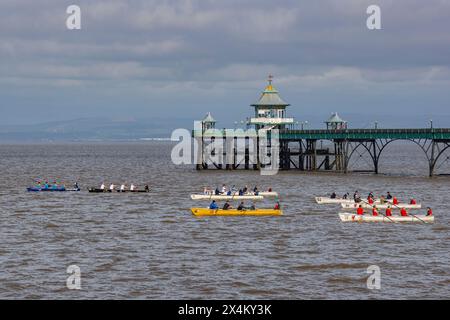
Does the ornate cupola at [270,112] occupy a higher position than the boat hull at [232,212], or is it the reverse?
the ornate cupola at [270,112]

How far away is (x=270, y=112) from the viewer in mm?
131500

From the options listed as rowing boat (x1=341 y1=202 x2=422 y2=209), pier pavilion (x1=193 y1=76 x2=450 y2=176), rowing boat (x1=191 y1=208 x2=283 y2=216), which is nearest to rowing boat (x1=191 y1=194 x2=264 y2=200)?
rowing boat (x1=341 y1=202 x2=422 y2=209)

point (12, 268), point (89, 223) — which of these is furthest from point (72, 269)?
point (89, 223)

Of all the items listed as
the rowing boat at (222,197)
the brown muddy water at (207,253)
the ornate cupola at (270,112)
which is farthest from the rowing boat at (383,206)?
the ornate cupola at (270,112)

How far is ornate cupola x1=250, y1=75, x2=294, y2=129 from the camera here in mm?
129750

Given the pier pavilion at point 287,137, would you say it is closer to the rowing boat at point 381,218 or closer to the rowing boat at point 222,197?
the rowing boat at point 222,197

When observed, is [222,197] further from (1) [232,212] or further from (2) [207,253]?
(2) [207,253]

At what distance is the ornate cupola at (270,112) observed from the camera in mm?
129750

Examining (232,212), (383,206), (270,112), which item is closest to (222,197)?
(232,212)

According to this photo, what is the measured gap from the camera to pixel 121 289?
36281mm

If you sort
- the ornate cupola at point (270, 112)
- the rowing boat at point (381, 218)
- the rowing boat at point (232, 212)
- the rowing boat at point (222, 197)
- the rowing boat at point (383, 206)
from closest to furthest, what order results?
1. the rowing boat at point (381, 218)
2. the rowing boat at point (232, 212)
3. the rowing boat at point (383, 206)
4. the rowing boat at point (222, 197)
5. the ornate cupola at point (270, 112)

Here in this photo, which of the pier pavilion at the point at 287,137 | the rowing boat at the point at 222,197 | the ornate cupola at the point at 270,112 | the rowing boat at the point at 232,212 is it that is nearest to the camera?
the rowing boat at the point at 232,212

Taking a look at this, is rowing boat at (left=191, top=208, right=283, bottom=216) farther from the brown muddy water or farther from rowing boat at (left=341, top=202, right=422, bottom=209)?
rowing boat at (left=341, top=202, right=422, bottom=209)

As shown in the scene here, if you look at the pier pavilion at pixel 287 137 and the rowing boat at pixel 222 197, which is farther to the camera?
the pier pavilion at pixel 287 137
